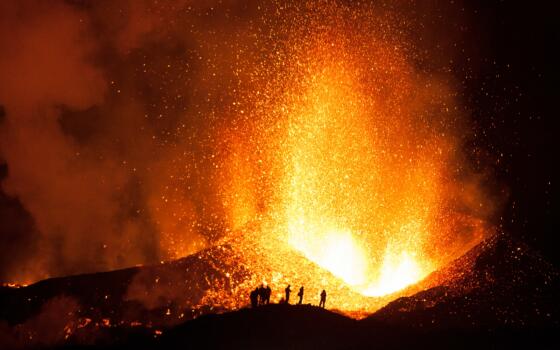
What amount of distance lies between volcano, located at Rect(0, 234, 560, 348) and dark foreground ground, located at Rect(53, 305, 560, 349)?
0.08 meters

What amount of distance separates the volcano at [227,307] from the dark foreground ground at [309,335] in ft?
0.27

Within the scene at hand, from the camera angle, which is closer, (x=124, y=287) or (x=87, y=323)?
(x=87, y=323)

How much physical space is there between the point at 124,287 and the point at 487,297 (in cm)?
3135

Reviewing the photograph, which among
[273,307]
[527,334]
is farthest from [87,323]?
[527,334]

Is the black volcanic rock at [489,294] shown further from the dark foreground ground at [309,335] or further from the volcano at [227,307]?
the dark foreground ground at [309,335]

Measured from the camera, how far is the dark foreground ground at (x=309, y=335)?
2864cm

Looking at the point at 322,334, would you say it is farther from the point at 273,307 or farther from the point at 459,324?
the point at 459,324

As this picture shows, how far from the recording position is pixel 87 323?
144 ft

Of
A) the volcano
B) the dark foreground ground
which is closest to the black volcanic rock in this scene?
the volcano

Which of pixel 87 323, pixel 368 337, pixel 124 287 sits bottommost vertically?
pixel 368 337

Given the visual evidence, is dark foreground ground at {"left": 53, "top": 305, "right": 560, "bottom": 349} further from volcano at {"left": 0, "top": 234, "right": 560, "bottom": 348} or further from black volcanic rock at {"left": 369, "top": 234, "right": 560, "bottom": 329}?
black volcanic rock at {"left": 369, "top": 234, "right": 560, "bottom": 329}

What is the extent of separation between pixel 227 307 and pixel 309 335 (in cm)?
1573

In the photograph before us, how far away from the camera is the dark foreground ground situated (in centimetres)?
2864

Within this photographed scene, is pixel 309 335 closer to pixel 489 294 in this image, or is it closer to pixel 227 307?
pixel 227 307
